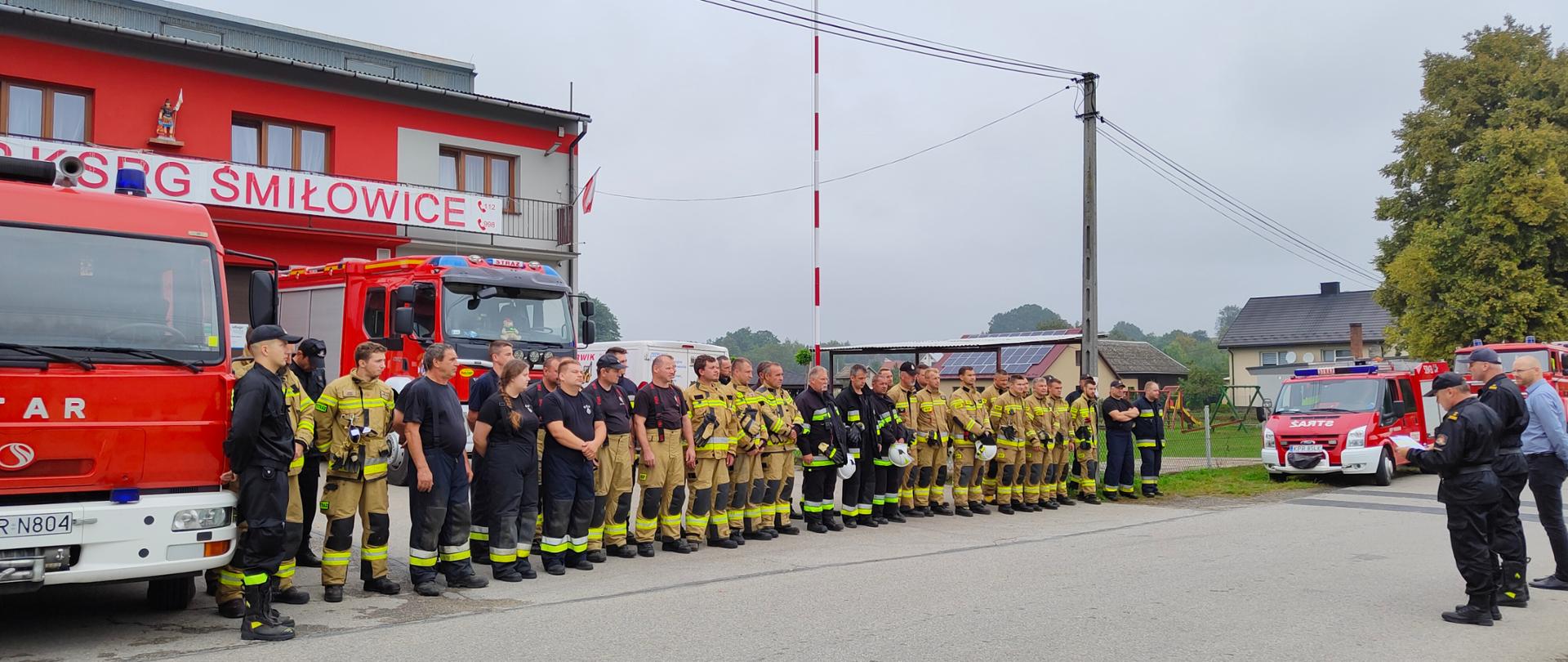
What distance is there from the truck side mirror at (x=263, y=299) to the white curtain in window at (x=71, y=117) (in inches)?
543

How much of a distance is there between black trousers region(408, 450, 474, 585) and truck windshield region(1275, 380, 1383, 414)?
48.8 feet

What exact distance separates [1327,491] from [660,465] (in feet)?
37.5

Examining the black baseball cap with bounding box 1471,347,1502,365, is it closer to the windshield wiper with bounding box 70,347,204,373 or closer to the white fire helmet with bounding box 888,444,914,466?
the white fire helmet with bounding box 888,444,914,466

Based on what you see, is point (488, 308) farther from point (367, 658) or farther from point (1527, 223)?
point (1527, 223)

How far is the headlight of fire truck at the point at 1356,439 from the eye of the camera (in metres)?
16.9

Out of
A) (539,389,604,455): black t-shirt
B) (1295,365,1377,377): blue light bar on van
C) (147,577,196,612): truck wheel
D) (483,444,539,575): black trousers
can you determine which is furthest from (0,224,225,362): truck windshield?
(1295,365,1377,377): blue light bar on van

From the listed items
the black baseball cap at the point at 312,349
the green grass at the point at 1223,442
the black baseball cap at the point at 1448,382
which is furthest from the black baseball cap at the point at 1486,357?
the green grass at the point at 1223,442

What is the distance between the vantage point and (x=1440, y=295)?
31672 mm

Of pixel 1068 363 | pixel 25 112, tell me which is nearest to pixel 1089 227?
pixel 25 112

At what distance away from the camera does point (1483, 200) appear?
31.1 metres

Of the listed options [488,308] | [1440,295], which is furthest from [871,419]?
[1440,295]

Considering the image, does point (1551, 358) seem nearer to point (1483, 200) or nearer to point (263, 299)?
point (1483, 200)

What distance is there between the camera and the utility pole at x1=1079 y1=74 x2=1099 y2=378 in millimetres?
16594

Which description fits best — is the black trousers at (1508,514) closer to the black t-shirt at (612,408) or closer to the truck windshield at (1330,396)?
the black t-shirt at (612,408)
